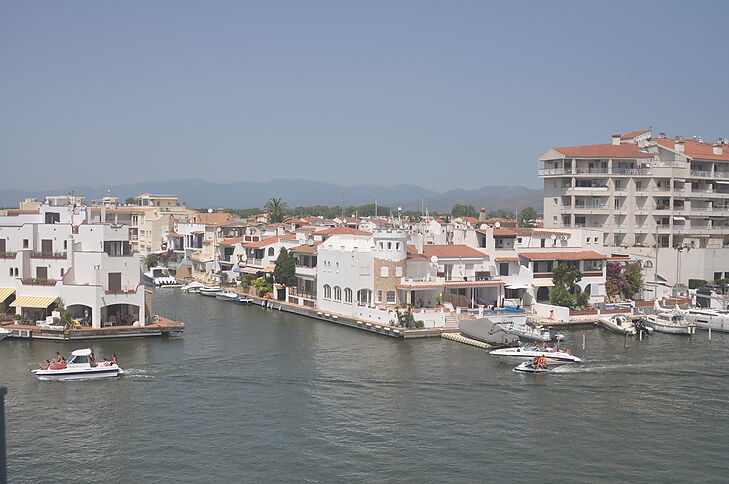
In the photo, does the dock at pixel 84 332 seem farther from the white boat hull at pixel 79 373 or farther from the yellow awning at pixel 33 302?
the white boat hull at pixel 79 373

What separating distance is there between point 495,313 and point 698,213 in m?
31.4

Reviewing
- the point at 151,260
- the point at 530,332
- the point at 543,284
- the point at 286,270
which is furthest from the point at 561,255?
the point at 151,260

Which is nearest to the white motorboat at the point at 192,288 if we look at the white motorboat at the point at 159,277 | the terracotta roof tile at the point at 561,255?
the white motorboat at the point at 159,277

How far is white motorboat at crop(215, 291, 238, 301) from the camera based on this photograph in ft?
208

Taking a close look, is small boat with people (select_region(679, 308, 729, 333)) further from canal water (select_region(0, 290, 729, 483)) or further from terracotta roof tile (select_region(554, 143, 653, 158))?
terracotta roof tile (select_region(554, 143, 653, 158))

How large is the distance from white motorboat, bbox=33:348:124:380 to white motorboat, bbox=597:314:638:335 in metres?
29.0

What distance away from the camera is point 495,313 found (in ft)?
157

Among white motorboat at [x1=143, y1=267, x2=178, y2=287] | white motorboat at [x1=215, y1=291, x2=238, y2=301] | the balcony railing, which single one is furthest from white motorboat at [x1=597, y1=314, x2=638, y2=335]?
white motorboat at [x1=143, y1=267, x2=178, y2=287]

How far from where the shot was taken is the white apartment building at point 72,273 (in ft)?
145

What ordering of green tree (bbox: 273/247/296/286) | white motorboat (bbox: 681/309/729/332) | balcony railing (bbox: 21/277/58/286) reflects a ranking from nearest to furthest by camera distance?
balcony railing (bbox: 21/277/58/286) → white motorboat (bbox: 681/309/729/332) → green tree (bbox: 273/247/296/286)

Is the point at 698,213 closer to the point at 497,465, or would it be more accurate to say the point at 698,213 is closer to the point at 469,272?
the point at 469,272

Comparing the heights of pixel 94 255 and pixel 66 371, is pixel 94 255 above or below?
above

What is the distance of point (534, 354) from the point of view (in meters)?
38.2

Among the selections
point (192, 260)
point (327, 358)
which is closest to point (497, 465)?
point (327, 358)
